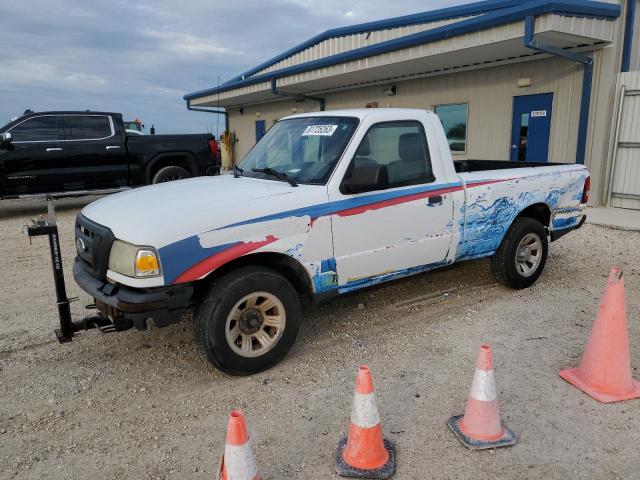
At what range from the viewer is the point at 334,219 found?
383 centimetres

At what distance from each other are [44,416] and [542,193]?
4974 mm

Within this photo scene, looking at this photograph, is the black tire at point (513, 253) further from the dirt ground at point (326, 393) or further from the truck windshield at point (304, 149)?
the truck windshield at point (304, 149)

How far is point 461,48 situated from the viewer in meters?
9.79

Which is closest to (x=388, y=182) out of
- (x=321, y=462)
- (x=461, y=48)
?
(x=321, y=462)

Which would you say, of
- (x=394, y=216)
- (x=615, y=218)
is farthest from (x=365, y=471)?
(x=615, y=218)

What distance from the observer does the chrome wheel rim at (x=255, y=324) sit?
3506mm

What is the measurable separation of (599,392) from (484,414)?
3.57 ft

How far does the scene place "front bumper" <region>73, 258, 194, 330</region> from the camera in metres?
3.19

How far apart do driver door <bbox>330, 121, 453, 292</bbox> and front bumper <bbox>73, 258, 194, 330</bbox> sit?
4.10 ft

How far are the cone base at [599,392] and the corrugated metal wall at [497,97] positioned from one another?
787 centimetres

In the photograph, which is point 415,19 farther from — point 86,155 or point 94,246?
point 94,246

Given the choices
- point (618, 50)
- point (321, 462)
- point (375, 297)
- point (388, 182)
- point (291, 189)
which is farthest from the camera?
point (618, 50)

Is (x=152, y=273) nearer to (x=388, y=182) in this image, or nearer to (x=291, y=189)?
(x=291, y=189)

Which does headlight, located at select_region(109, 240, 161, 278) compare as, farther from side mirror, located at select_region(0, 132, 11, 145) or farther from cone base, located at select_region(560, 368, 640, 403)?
side mirror, located at select_region(0, 132, 11, 145)
